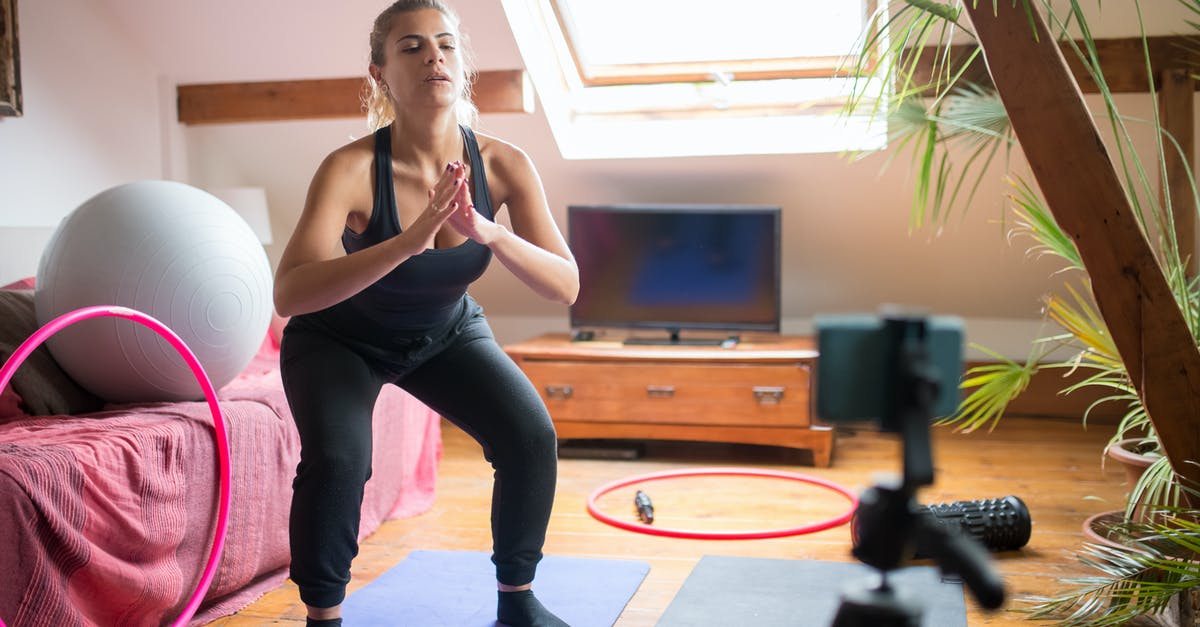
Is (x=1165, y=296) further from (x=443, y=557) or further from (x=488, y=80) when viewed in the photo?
(x=488, y=80)

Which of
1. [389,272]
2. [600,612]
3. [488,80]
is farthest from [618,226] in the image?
[389,272]

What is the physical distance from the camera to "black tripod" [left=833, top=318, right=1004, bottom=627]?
110 cm

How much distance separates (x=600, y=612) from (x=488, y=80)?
221cm

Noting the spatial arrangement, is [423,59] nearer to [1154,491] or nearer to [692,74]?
[1154,491]

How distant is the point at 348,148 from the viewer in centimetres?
208

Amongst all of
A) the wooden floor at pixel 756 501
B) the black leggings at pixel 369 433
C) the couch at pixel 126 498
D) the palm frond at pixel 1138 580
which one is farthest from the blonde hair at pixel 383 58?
the palm frond at pixel 1138 580

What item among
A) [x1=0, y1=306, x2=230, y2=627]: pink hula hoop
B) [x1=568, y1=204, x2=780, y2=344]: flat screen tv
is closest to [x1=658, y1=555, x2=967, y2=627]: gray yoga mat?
[x1=0, y1=306, x2=230, y2=627]: pink hula hoop

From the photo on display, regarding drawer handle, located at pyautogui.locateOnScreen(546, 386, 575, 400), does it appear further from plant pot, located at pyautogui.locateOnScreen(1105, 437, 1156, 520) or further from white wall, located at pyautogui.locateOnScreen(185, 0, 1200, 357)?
plant pot, located at pyautogui.locateOnScreen(1105, 437, 1156, 520)

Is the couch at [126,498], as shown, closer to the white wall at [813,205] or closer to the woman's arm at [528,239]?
the woman's arm at [528,239]

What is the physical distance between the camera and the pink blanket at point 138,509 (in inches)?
76.6

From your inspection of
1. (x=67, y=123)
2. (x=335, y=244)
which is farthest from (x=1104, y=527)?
(x=67, y=123)

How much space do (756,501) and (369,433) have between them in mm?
1711

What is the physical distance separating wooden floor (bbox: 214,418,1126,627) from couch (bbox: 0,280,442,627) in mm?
172

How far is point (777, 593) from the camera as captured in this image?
8.22ft
